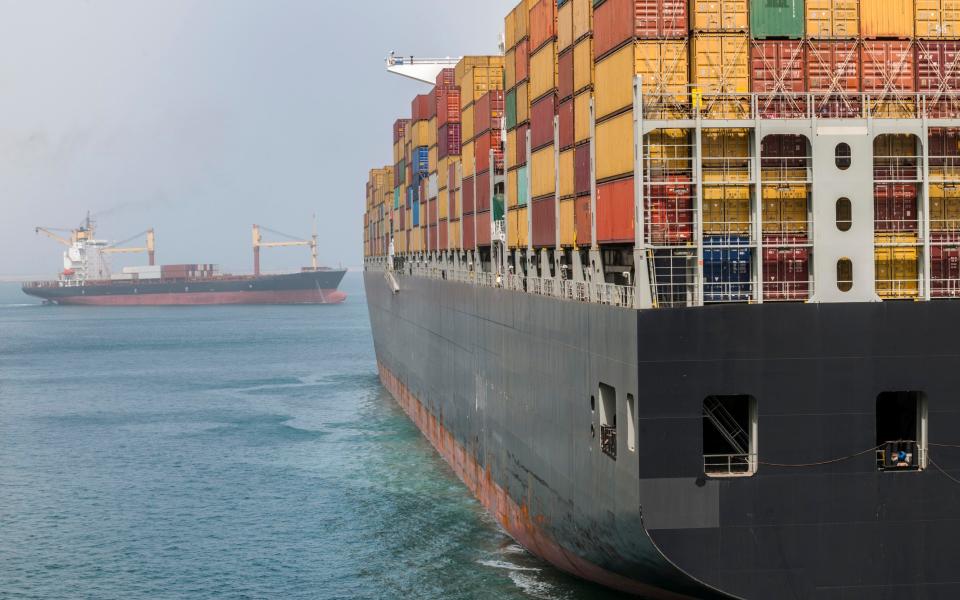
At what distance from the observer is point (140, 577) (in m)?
30.6

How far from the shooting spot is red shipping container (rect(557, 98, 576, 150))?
1078 inches

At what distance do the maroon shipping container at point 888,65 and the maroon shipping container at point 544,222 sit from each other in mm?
8710

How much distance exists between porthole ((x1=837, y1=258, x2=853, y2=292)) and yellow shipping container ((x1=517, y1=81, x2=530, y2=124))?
43.7 feet

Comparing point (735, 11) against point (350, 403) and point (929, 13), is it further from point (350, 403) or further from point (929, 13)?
point (350, 403)

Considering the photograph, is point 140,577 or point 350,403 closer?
point 140,577

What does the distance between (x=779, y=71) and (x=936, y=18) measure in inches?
133

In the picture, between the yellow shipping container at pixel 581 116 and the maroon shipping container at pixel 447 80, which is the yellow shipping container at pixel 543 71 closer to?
the yellow shipping container at pixel 581 116

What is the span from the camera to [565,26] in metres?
27.9

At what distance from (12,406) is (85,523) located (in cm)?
3420

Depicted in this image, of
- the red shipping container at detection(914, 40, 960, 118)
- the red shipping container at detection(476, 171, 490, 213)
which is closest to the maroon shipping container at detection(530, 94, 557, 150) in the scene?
the red shipping container at detection(476, 171, 490, 213)

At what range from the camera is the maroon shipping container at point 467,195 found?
42.8 meters

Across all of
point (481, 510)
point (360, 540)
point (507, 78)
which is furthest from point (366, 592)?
point (507, 78)

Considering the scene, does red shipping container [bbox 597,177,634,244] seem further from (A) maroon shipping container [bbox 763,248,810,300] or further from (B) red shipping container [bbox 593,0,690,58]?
(B) red shipping container [bbox 593,0,690,58]

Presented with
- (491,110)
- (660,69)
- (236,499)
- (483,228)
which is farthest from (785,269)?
(236,499)
